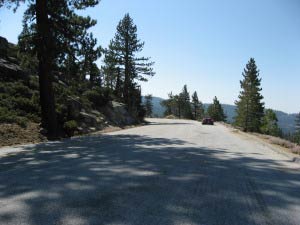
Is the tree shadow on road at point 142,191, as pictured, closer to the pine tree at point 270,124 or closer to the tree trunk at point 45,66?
the tree trunk at point 45,66

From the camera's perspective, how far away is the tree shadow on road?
4.80 meters

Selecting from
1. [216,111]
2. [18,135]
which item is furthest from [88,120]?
[216,111]

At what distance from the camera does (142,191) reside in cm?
618

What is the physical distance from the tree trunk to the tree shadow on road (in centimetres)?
969

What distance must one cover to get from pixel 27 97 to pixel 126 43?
27.2 m

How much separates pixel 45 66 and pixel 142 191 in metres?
15.1

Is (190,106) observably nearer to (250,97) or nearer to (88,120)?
(250,97)

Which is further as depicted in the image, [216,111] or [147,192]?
[216,111]

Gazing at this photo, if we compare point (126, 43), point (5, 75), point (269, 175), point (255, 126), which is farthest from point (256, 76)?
point (269, 175)

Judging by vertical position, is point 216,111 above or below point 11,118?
above

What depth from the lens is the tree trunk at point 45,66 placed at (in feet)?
61.9

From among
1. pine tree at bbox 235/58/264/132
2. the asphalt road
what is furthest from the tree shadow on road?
pine tree at bbox 235/58/264/132

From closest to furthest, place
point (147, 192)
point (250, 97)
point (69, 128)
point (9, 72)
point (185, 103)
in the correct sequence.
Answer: point (147, 192) → point (69, 128) → point (9, 72) → point (250, 97) → point (185, 103)

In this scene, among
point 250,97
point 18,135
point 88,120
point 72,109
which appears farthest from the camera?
point 250,97
